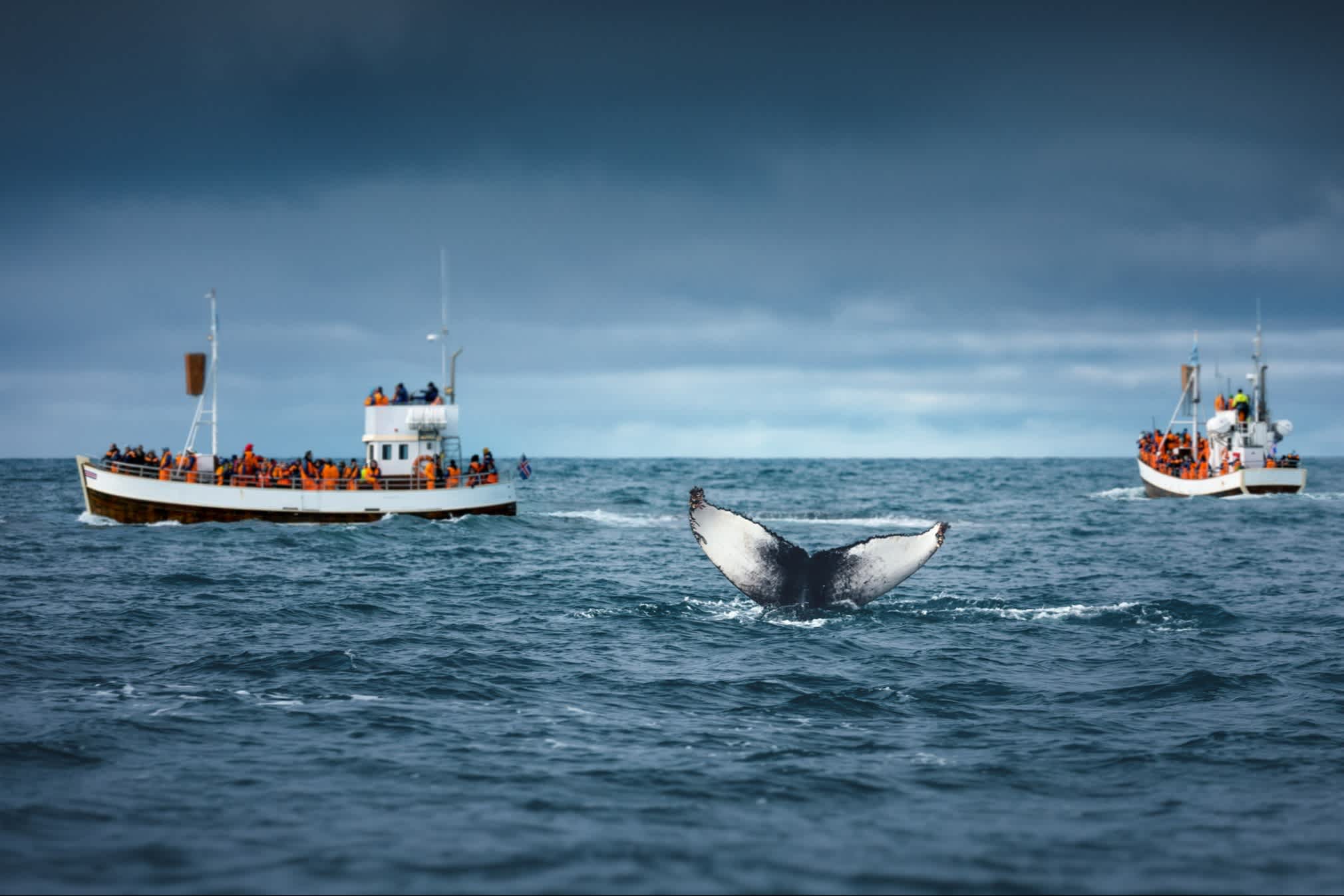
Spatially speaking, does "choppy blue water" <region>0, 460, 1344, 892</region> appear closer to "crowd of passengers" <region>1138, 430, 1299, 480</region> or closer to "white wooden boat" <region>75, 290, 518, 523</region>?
"white wooden boat" <region>75, 290, 518, 523</region>

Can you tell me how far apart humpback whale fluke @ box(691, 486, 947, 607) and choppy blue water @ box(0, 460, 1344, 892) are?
0.77 meters

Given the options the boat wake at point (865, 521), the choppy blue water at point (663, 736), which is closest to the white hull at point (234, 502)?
the choppy blue water at point (663, 736)

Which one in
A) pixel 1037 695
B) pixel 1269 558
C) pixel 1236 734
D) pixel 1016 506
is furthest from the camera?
pixel 1016 506

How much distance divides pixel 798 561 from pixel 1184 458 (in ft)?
208

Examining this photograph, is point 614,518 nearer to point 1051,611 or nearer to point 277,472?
point 277,472

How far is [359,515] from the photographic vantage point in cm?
4488

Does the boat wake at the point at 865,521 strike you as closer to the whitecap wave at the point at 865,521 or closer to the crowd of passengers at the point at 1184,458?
the whitecap wave at the point at 865,521

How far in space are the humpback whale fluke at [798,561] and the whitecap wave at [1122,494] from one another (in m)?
56.9

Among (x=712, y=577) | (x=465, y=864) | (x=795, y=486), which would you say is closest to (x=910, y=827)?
(x=465, y=864)

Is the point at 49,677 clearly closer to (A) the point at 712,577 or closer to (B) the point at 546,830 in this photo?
(B) the point at 546,830

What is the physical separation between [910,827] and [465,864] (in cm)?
372

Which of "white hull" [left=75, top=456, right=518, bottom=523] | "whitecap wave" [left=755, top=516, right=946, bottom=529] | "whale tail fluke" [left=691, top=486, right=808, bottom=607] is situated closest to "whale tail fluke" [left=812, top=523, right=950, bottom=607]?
"whale tail fluke" [left=691, top=486, right=808, bottom=607]

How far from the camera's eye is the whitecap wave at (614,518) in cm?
4962

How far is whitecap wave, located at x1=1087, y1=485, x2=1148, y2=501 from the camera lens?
70438mm
